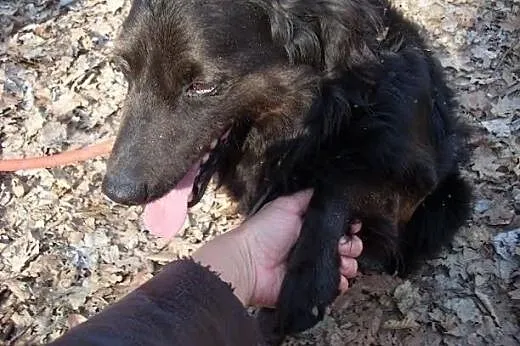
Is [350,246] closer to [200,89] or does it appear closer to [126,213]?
[200,89]

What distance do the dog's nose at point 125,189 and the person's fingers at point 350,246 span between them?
66 cm

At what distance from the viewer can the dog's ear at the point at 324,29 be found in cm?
230

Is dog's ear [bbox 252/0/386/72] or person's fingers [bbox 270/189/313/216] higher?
dog's ear [bbox 252/0/386/72]

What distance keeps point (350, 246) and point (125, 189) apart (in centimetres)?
76

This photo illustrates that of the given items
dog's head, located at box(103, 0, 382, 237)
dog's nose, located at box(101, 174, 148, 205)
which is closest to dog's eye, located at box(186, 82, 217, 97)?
dog's head, located at box(103, 0, 382, 237)

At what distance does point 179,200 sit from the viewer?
2.45 m

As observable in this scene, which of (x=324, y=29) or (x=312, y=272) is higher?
(x=324, y=29)

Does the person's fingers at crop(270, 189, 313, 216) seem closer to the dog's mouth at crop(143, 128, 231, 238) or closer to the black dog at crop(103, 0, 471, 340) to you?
the black dog at crop(103, 0, 471, 340)

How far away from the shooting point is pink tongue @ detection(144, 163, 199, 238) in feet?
8.01

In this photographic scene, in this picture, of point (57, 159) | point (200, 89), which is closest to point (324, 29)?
point (200, 89)

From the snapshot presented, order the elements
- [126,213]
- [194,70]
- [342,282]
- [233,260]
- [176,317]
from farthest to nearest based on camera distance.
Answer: [126,213] < [342,282] < [233,260] < [194,70] < [176,317]

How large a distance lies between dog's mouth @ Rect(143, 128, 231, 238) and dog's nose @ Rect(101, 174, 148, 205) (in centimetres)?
15

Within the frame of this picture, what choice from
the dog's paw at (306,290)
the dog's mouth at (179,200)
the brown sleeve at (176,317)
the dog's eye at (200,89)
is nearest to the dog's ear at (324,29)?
the dog's eye at (200,89)

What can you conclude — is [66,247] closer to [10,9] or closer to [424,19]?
[10,9]
